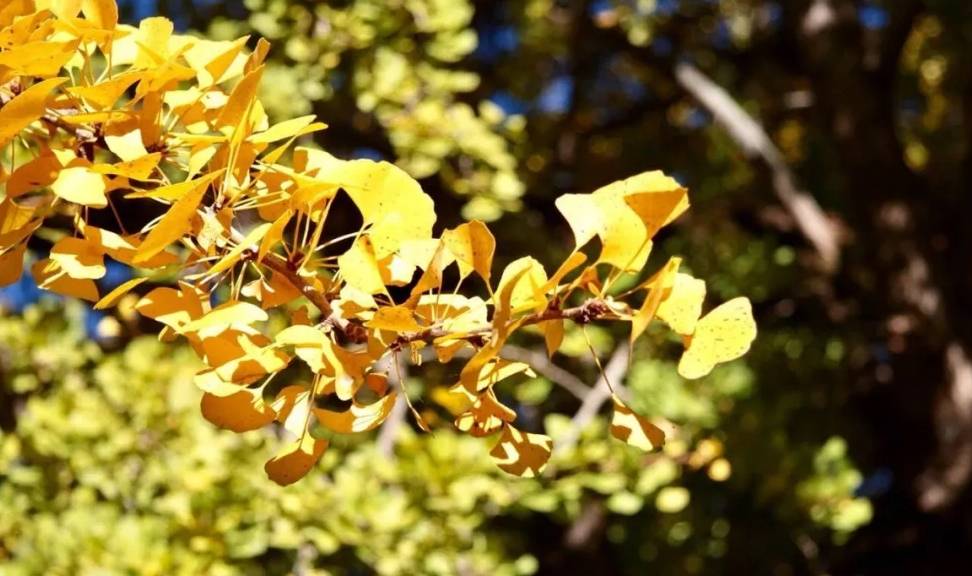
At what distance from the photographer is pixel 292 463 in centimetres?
41

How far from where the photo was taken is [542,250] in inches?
73.9

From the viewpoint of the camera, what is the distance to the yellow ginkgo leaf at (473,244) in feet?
1.31

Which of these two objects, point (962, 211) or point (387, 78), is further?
point (962, 211)

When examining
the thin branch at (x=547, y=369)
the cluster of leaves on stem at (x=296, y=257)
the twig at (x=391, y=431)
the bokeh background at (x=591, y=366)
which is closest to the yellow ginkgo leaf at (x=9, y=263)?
the cluster of leaves on stem at (x=296, y=257)

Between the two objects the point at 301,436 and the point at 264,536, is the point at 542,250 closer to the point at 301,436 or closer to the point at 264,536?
the point at 264,536

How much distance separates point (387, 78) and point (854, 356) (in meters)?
1.53

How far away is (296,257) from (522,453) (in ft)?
0.40

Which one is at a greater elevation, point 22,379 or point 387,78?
point 387,78

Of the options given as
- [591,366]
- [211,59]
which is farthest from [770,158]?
[211,59]

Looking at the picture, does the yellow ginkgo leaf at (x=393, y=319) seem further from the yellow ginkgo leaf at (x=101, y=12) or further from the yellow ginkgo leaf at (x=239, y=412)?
the yellow ginkgo leaf at (x=101, y=12)

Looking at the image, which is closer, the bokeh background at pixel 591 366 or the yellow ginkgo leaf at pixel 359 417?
the yellow ginkgo leaf at pixel 359 417

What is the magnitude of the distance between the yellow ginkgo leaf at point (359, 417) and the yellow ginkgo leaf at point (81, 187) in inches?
4.6

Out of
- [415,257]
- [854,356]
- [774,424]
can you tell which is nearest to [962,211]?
[854,356]

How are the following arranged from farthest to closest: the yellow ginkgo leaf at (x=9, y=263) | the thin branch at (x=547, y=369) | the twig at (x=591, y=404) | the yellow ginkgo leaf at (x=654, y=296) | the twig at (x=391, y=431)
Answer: the twig at (x=391, y=431) < the thin branch at (x=547, y=369) < the twig at (x=591, y=404) < the yellow ginkgo leaf at (x=9, y=263) < the yellow ginkgo leaf at (x=654, y=296)
